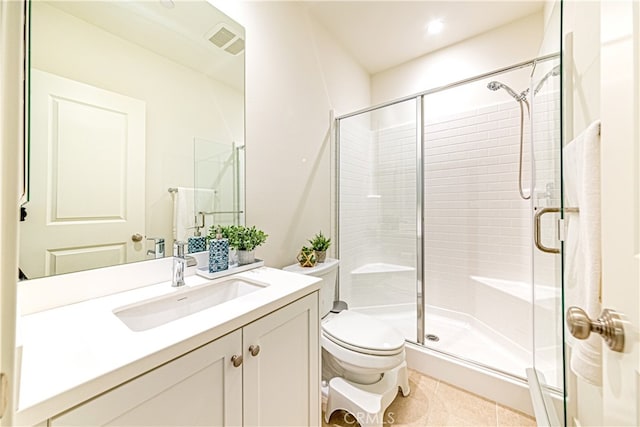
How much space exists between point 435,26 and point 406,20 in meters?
0.27

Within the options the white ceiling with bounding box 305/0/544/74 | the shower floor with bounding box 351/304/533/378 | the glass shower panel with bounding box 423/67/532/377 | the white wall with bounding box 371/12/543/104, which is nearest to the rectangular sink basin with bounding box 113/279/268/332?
the shower floor with bounding box 351/304/533/378

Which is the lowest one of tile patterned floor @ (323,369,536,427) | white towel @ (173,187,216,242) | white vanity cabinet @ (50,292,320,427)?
tile patterned floor @ (323,369,536,427)

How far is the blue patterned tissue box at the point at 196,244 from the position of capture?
3.84 feet

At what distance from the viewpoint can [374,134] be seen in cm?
237

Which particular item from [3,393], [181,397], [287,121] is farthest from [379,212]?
[3,393]

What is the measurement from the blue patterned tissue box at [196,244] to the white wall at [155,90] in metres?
0.09

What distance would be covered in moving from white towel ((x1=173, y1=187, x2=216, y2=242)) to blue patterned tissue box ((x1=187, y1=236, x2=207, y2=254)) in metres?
0.02

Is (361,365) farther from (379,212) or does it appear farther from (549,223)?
(379,212)

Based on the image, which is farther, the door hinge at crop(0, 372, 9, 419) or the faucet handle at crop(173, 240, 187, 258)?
the faucet handle at crop(173, 240, 187, 258)

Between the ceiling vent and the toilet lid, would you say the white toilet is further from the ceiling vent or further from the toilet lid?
the ceiling vent

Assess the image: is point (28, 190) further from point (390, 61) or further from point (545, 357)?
point (390, 61)

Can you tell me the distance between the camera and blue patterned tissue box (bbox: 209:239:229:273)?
1.12m

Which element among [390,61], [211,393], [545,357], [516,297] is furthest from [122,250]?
[390,61]

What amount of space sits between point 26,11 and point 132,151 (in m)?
0.47
